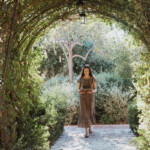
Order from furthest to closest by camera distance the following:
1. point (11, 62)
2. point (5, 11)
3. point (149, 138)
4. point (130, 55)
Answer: point (130, 55) → point (11, 62) → point (149, 138) → point (5, 11)

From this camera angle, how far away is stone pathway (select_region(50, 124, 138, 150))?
596cm

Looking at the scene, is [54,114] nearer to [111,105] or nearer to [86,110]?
[86,110]

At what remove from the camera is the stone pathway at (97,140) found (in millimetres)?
5957

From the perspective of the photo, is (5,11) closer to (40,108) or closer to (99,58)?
(40,108)

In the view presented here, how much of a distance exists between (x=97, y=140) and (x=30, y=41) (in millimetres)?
3366

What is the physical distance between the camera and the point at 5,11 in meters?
3.71

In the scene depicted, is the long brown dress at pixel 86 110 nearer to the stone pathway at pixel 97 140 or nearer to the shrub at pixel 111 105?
the stone pathway at pixel 97 140

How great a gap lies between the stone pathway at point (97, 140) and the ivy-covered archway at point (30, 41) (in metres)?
1.43

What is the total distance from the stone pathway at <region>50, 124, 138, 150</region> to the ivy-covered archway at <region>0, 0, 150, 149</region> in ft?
4.69

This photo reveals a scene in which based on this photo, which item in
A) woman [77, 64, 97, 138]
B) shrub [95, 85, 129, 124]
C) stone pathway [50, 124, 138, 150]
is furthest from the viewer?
shrub [95, 85, 129, 124]

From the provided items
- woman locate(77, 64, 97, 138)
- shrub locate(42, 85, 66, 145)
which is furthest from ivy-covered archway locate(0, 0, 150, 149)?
Answer: woman locate(77, 64, 97, 138)

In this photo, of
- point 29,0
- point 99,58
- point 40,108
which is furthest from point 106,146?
point 99,58

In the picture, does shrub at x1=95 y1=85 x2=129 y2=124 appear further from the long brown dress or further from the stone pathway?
the long brown dress

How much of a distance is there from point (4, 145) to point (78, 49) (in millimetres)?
14474
